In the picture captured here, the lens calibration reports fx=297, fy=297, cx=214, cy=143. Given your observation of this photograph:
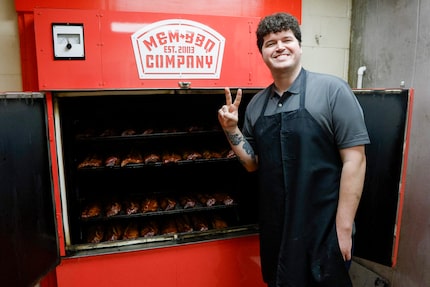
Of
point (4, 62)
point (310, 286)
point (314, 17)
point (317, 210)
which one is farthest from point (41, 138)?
point (314, 17)

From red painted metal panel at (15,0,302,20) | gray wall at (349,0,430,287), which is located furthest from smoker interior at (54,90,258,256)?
gray wall at (349,0,430,287)

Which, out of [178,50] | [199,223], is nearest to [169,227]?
[199,223]

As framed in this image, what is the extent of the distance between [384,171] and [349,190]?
485mm

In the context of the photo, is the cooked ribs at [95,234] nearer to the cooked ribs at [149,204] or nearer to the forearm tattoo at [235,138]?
the cooked ribs at [149,204]

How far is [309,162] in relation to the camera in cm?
151

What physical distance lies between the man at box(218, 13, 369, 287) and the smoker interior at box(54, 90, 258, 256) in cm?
60

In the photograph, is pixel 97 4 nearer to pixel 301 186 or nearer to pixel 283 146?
pixel 283 146

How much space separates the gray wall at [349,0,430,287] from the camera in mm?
2027

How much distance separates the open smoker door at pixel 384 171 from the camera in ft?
5.53

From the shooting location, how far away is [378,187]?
6.00ft

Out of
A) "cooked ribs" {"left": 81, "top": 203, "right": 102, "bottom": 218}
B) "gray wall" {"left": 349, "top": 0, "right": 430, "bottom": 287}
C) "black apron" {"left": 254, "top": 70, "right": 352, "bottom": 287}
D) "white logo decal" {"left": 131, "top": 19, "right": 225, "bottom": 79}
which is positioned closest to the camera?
"black apron" {"left": 254, "top": 70, "right": 352, "bottom": 287}

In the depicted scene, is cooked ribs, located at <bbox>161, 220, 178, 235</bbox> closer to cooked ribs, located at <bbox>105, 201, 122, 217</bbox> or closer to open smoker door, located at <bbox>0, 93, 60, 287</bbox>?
cooked ribs, located at <bbox>105, 201, 122, 217</bbox>

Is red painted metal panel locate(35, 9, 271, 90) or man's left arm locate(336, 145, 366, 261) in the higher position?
red painted metal panel locate(35, 9, 271, 90)

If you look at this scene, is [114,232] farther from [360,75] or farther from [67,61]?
[360,75]
